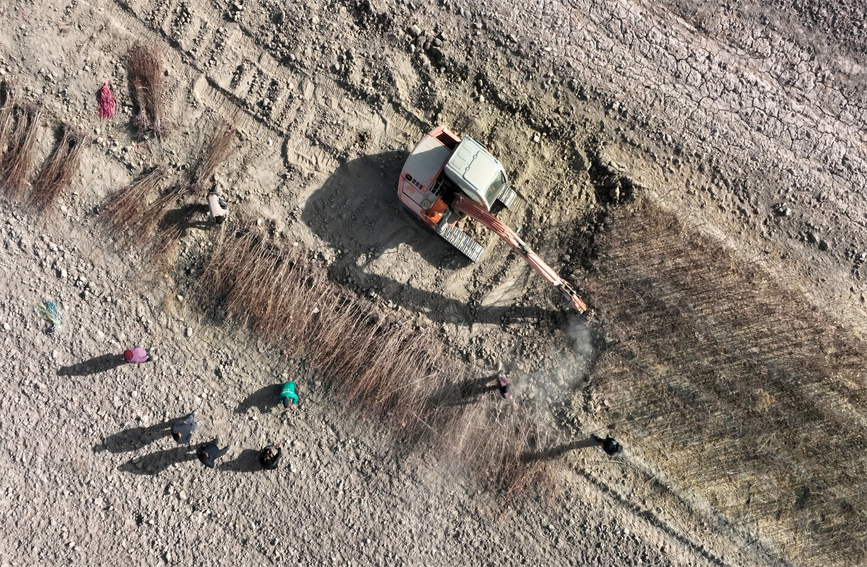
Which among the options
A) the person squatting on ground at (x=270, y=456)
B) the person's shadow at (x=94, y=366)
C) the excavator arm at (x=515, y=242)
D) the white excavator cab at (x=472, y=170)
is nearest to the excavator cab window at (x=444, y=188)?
the excavator arm at (x=515, y=242)

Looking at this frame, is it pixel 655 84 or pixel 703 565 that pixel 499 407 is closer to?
pixel 703 565

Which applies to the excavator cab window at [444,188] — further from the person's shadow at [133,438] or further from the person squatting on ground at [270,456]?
the person's shadow at [133,438]

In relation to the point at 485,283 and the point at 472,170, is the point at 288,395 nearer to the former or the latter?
the point at 485,283

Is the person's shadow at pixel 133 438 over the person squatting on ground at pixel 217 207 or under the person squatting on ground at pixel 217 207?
under

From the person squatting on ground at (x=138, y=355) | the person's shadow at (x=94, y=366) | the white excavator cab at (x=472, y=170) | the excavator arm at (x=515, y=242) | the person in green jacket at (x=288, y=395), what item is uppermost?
the white excavator cab at (x=472, y=170)

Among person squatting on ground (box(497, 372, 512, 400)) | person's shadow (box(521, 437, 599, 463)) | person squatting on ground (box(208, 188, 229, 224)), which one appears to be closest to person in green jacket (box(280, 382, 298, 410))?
person squatting on ground (box(208, 188, 229, 224))

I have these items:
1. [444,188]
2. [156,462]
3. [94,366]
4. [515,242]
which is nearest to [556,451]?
[515,242]

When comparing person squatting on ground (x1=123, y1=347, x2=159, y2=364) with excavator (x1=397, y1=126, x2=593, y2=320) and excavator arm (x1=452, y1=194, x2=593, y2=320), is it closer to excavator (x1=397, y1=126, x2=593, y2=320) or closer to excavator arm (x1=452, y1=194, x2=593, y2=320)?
excavator (x1=397, y1=126, x2=593, y2=320)
